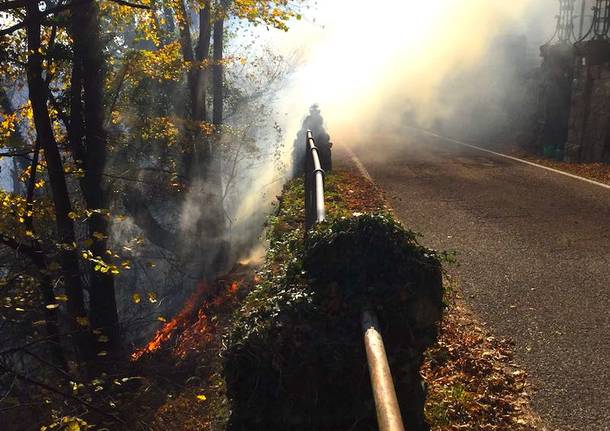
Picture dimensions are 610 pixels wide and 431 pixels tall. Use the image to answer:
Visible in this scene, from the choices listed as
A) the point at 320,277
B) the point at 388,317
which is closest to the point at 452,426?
the point at 388,317

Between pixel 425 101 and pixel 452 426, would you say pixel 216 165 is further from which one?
pixel 425 101

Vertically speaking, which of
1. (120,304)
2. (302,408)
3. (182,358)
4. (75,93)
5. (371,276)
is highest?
(75,93)

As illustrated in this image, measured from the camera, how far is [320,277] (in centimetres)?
329

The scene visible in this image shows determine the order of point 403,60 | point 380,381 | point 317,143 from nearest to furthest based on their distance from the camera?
point 380,381 < point 317,143 < point 403,60

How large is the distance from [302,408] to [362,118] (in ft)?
105

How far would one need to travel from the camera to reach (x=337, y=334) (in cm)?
292

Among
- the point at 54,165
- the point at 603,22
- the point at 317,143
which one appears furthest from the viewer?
the point at 603,22

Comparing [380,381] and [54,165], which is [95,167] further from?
[380,381]

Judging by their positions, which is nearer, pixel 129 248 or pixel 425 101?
pixel 129 248

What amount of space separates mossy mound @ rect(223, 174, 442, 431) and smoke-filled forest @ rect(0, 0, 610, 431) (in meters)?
0.01

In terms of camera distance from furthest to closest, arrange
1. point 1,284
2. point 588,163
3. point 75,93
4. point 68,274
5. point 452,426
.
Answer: point 588,163, point 75,93, point 68,274, point 1,284, point 452,426

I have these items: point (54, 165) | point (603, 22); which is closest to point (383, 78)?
point (603, 22)

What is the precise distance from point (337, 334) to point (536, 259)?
4668 mm

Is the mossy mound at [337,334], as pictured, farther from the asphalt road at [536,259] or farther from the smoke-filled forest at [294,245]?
the asphalt road at [536,259]
